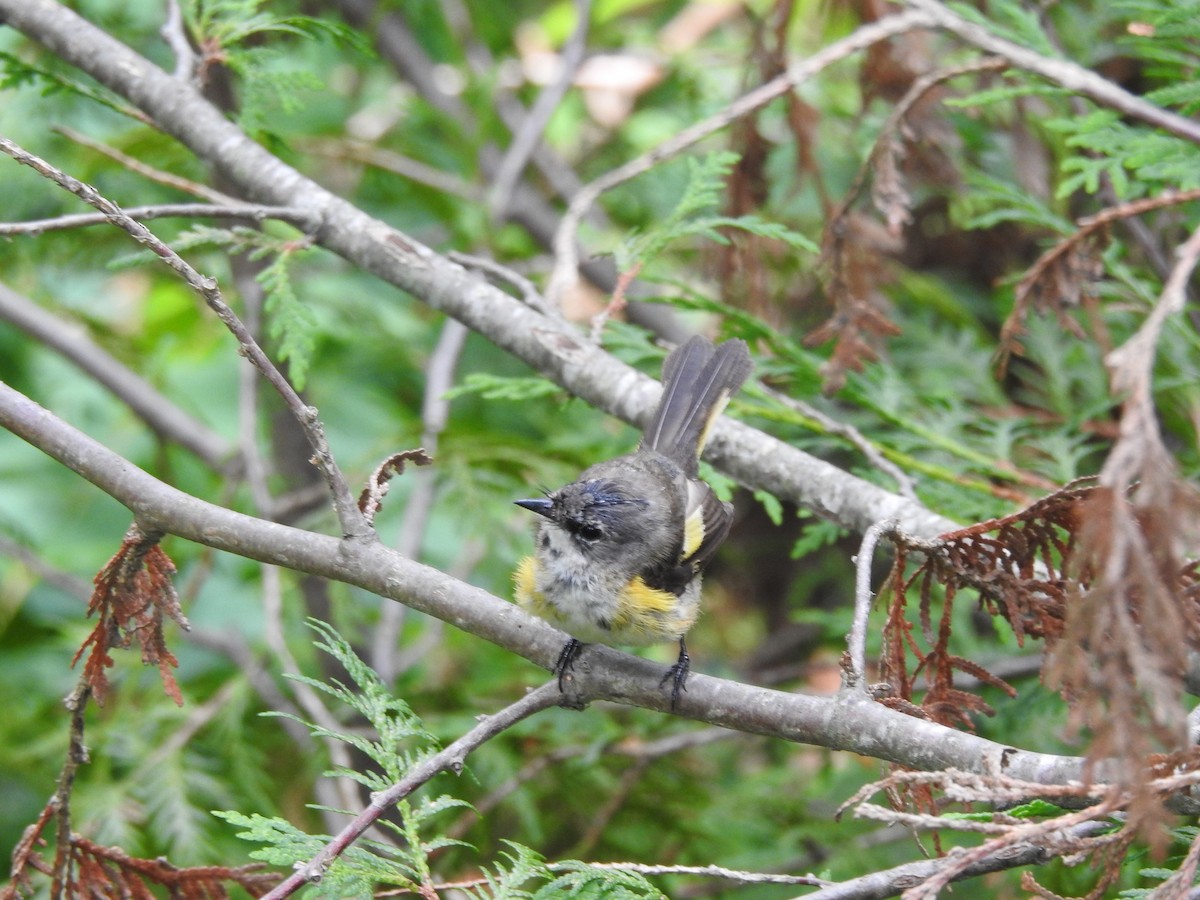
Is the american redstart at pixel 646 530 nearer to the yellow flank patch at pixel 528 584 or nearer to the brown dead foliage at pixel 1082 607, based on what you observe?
the yellow flank patch at pixel 528 584

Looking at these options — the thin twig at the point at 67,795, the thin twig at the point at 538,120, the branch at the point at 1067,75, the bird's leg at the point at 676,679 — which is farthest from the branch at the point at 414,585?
the thin twig at the point at 538,120

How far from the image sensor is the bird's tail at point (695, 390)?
293cm

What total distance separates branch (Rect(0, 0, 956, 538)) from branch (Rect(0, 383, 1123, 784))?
2.62 feet

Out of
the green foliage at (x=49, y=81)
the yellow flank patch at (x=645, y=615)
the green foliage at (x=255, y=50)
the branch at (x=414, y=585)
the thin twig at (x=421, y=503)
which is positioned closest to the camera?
the branch at (x=414, y=585)

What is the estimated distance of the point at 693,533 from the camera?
301cm

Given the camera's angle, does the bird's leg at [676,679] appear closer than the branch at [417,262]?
Yes

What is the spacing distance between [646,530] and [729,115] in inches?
46.8

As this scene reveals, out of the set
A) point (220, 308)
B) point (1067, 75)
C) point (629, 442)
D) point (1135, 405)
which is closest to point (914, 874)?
point (1135, 405)

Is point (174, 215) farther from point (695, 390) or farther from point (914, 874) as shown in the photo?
point (914, 874)

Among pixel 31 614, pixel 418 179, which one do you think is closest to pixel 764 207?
pixel 418 179

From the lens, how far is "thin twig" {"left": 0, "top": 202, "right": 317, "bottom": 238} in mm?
2434

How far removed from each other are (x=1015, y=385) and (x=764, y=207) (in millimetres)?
1434

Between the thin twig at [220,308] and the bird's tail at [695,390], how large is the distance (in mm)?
1081

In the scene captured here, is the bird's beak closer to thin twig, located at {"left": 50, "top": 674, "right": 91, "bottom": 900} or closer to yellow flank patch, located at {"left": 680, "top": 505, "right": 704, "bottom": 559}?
yellow flank patch, located at {"left": 680, "top": 505, "right": 704, "bottom": 559}
